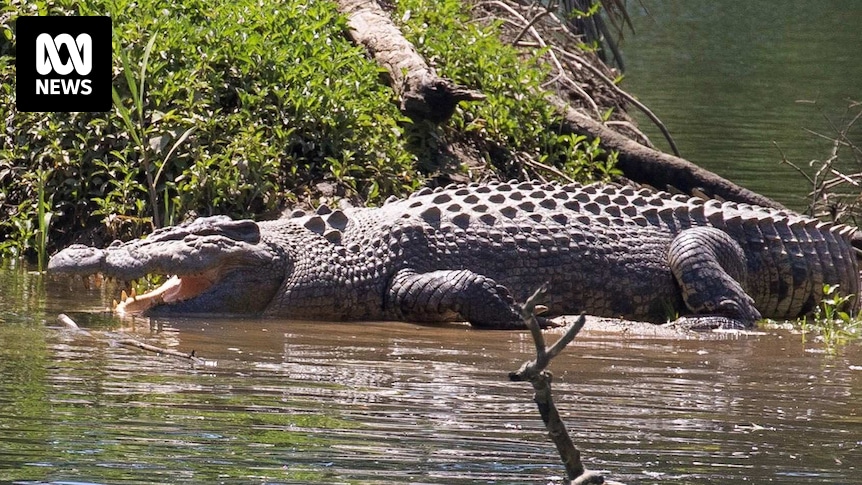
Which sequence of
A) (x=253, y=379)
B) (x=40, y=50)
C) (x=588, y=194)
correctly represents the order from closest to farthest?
(x=253, y=379) → (x=588, y=194) → (x=40, y=50)

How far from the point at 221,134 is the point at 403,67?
4.82ft

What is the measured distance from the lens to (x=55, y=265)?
6.45 meters

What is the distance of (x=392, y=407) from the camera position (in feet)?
14.7

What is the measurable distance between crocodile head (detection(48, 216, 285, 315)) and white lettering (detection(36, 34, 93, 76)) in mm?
2287

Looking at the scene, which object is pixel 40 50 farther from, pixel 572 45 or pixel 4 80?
pixel 572 45

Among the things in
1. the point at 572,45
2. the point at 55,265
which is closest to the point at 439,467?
the point at 55,265

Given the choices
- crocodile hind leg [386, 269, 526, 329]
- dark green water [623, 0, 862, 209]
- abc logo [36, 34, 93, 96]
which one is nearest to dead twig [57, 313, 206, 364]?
crocodile hind leg [386, 269, 526, 329]

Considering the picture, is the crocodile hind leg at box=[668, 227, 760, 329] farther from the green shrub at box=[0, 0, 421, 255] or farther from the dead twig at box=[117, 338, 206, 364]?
the dead twig at box=[117, 338, 206, 364]

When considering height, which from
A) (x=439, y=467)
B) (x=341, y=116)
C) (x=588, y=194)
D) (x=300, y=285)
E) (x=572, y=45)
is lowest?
(x=439, y=467)

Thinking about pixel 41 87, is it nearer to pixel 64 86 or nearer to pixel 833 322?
pixel 64 86

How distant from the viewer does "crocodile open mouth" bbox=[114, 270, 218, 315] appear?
6641mm

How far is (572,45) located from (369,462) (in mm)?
9563

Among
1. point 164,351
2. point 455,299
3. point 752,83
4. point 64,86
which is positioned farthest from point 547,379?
point 752,83

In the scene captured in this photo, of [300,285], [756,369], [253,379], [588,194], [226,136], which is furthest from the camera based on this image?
[226,136]
